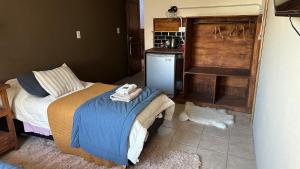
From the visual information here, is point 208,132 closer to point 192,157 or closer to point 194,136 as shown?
point 194,136

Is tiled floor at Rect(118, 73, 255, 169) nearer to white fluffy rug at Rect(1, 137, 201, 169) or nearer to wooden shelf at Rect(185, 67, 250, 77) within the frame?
white fluffy rug at Rect(1, 137, 201, 169)

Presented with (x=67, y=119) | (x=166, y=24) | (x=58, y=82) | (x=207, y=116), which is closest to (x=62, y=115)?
(x=67, y=119)

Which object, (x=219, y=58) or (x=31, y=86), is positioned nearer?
(x=31, y=86)

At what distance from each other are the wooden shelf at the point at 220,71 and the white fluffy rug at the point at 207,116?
58 centimetres

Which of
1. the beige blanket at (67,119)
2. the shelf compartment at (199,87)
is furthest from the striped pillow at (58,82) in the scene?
the shelf compartment at (199,87)

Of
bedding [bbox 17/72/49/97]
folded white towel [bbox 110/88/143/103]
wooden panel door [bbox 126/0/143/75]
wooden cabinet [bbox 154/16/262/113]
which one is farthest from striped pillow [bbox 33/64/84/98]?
wooden panel door [bbox 126/0/143/75]

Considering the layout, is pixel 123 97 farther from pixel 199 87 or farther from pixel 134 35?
pixel 134 35

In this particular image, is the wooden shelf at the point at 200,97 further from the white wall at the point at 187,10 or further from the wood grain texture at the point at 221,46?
the white wall at the point at 187,10

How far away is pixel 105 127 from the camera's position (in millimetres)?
1988

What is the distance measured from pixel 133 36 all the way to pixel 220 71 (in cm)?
269

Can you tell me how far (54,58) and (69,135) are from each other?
5.16 feet

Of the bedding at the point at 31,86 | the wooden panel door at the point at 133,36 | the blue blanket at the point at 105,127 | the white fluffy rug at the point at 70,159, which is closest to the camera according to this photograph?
the blue blanket at the point at 105,127

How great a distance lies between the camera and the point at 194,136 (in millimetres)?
2703

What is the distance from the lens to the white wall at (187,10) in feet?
11.0
